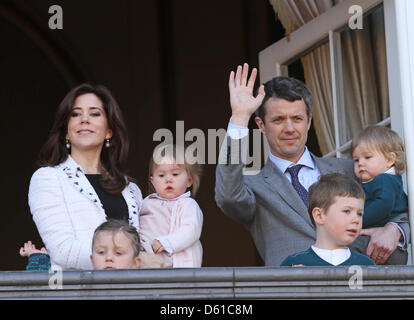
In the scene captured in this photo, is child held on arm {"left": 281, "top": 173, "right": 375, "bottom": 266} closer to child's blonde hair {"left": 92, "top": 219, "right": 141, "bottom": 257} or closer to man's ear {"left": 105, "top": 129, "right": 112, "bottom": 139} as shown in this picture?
child's blonde hair {"left": 92, "top": 219, "right": 141, "bottom": 257}

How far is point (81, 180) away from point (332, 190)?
1.14m

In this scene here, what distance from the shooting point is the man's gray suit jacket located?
16.6 feet

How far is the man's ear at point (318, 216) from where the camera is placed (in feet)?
16.3

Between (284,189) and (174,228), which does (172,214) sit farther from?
(284,189)

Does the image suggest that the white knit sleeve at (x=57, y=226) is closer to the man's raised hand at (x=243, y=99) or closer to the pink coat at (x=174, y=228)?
the pink coat at (x=174, y=228)

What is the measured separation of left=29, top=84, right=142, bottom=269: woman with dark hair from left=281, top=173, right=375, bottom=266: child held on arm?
0.82 meters

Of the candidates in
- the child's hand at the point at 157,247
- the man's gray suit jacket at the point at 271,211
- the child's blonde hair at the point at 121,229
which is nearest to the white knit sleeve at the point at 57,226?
the child's blonde hair at the point at 121,229

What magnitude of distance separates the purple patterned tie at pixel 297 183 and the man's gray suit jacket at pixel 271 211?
7cm

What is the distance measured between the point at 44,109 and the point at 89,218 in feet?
11.7

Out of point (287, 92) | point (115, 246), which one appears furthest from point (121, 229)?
point (287, 92)

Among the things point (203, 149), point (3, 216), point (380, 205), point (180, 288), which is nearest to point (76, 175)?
point (180, 288)

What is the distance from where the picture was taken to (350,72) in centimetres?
624

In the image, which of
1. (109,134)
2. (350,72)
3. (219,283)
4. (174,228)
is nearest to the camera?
(219,283)

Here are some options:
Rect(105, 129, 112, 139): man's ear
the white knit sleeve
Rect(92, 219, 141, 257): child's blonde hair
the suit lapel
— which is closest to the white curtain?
the suit lapel
